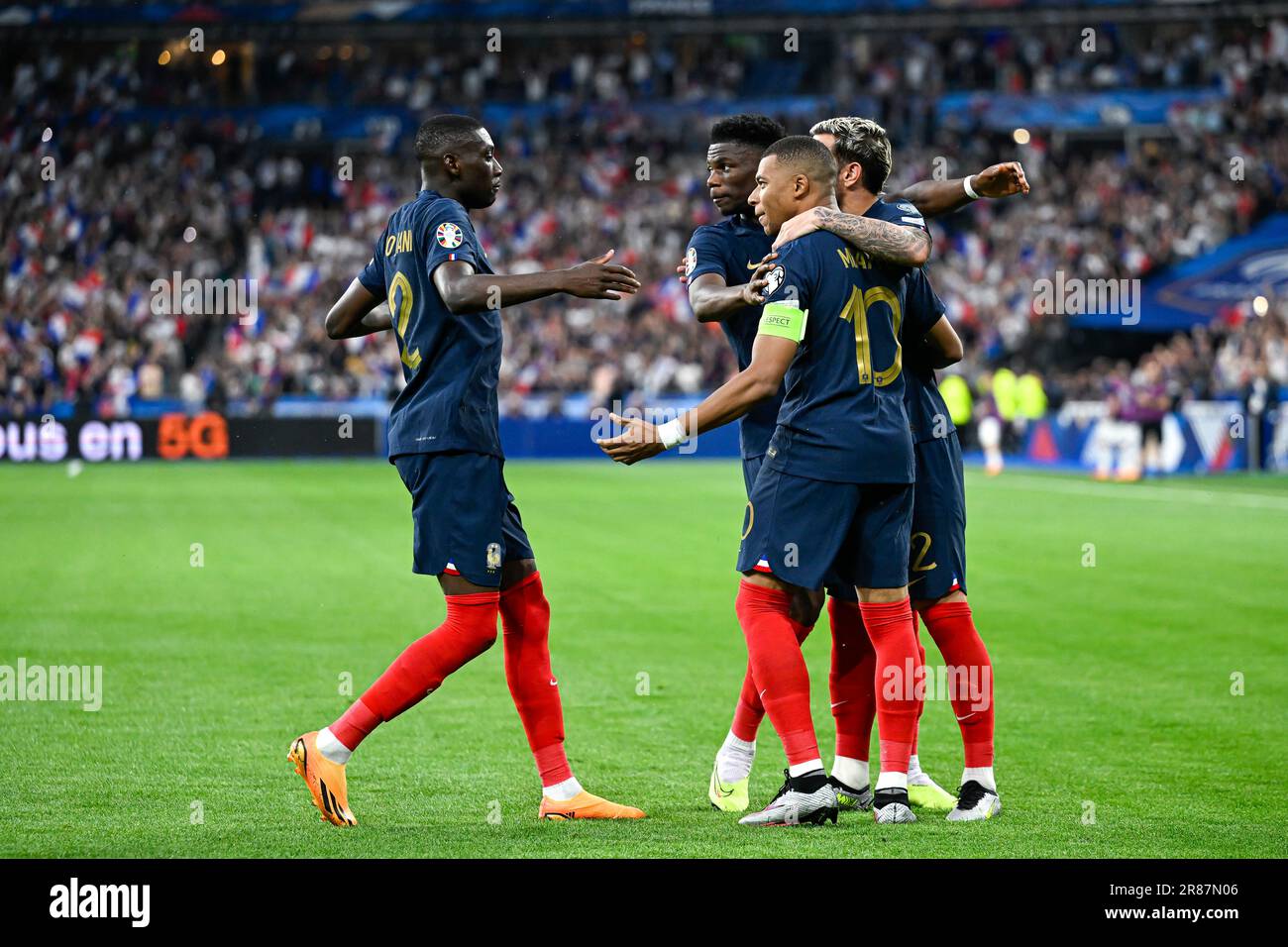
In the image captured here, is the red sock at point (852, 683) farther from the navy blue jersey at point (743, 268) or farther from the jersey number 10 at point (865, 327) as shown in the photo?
the jersey number 10 at point (865, 327)

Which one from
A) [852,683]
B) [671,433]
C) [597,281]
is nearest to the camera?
[671,433]

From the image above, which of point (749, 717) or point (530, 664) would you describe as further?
point (749, 717)

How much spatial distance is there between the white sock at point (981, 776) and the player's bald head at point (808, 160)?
2193 mm

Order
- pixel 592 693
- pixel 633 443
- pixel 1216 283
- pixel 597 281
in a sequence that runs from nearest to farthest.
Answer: pixel 633 443
pixel 597 281
pixel 592 693
pixel 1216 283

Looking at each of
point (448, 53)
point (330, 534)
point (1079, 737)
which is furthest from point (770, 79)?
point (1079, 737)

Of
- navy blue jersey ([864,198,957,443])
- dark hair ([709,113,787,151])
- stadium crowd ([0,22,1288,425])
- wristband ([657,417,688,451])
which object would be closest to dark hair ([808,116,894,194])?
navy blue jersey ([864,198,957,443])

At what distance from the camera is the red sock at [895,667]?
5848 millimetres

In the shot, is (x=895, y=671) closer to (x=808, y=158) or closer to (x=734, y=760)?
(x=734, y=760)

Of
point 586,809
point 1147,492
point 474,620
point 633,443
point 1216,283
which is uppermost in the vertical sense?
point 1216,283

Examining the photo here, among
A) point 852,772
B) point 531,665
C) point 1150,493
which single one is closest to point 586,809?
point 531,665

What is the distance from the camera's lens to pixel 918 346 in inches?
245

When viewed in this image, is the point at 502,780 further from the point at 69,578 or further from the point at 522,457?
the point at 522,457

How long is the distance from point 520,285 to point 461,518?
0.88 m

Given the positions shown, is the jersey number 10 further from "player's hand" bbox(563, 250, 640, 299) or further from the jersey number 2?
the jersey number 2
